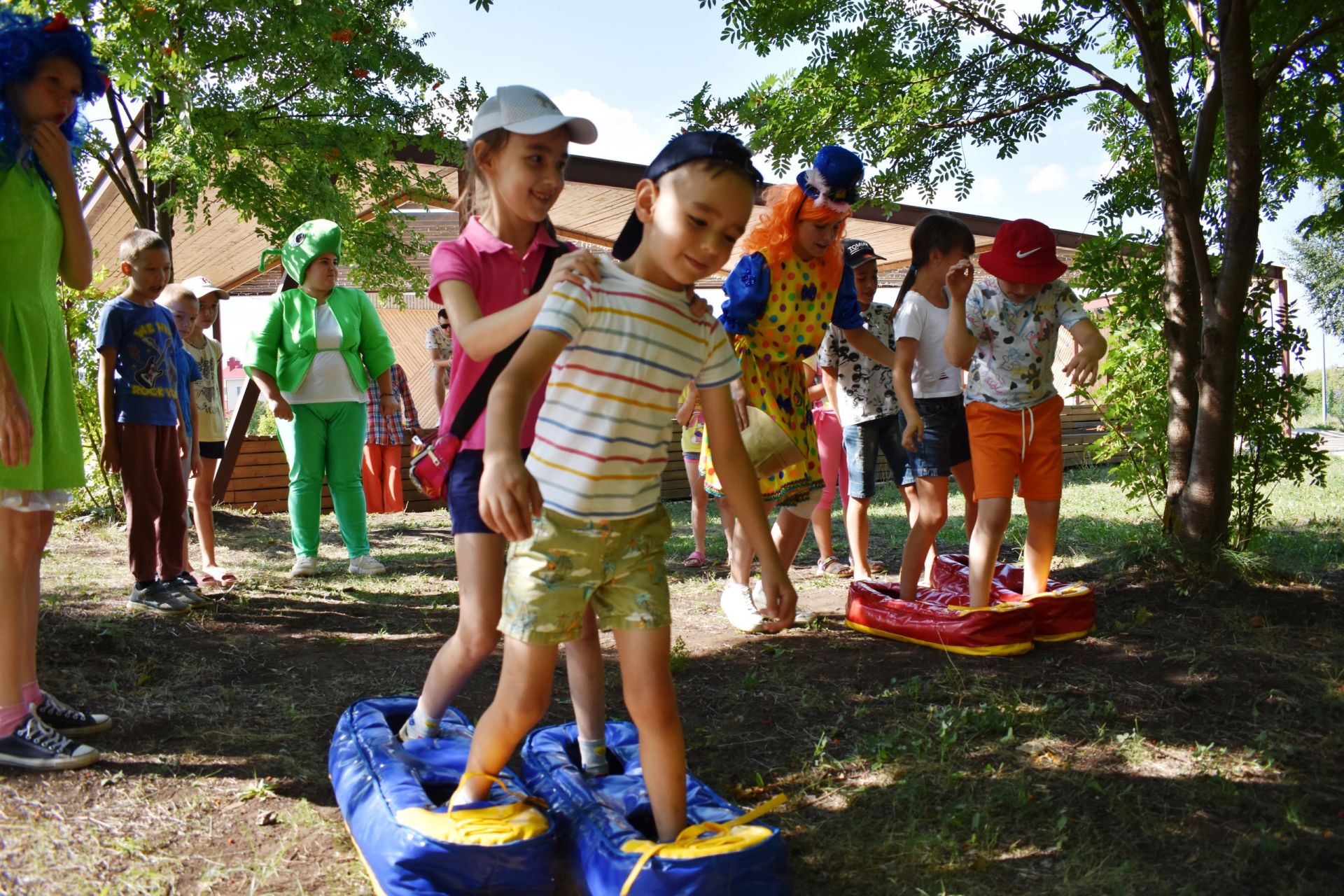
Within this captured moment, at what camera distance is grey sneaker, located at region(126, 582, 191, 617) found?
4.81 meters

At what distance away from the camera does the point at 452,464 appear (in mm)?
2629

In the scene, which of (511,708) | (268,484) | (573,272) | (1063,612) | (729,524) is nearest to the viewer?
(573,272)

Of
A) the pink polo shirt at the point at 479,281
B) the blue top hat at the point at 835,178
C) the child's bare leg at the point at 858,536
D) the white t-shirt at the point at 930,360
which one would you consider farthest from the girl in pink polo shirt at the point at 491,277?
the child's bare leg at the point at 858,536

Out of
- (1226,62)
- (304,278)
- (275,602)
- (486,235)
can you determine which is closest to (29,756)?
(486,235)

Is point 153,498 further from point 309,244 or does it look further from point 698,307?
point 698,307

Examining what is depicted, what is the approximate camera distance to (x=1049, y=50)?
5324 mm

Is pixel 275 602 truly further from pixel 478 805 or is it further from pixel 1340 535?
pixel 1340 535

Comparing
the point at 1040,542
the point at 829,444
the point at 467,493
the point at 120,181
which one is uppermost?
the point at 120,181

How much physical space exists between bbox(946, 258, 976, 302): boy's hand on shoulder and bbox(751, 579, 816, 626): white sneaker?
1.60 metres

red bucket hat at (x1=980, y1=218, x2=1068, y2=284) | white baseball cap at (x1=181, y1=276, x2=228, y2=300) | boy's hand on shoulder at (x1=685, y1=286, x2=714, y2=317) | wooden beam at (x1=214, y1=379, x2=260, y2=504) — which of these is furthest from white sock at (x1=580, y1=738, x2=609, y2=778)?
wooden beam at (x1=214, y1=379, x2=260, y2=504)

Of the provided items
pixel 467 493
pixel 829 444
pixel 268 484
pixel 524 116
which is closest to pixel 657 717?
pixel 467 493

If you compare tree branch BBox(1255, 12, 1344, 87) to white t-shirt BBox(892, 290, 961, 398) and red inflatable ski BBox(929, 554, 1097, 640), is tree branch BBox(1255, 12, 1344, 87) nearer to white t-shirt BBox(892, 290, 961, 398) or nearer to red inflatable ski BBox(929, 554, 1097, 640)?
white t-shirt BBox(892, 290, 961, 398)

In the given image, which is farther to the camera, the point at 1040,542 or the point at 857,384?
the point at 857,384

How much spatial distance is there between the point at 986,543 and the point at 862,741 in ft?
4.38
